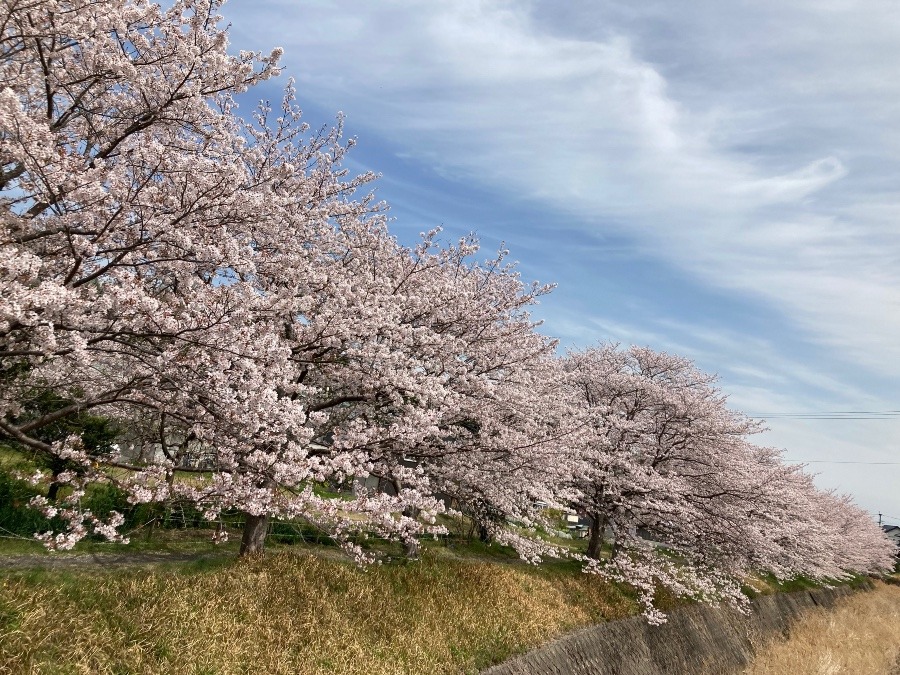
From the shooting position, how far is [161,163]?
22.5ft

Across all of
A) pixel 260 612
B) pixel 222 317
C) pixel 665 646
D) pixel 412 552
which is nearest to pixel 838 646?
pixel 665 646

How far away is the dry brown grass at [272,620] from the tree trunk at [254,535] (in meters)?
0.70

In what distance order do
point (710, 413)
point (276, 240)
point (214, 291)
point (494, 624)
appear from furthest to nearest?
1. point (710, 413)
2. point (494, 624)
3. point (276, 240)
4. point (214, 291)

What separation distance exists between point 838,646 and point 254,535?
2543 centimetres

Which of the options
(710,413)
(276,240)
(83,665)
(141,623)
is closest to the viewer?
(83,665)

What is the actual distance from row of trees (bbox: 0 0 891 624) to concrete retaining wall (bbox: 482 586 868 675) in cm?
181

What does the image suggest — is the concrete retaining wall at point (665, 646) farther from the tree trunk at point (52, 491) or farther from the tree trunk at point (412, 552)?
the tree trunk at point (52, 491)

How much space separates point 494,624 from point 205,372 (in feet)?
30.6

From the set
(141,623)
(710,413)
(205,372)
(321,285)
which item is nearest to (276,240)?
(321,285)

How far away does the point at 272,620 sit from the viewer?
926 centimetres

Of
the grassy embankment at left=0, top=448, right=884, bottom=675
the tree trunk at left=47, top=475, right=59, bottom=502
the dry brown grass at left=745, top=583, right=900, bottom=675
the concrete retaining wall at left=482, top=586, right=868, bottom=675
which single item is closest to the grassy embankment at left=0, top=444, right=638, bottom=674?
the grassy embankment at left=0, top=448, right=884, bottom=675

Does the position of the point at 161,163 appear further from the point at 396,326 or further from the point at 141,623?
the point at 141,623

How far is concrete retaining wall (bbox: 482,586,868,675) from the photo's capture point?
13223 millimetres

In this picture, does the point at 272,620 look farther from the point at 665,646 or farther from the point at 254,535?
the point at 665,646
